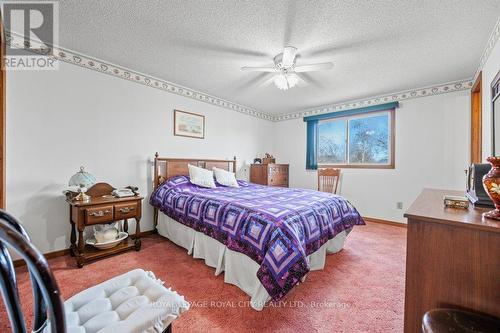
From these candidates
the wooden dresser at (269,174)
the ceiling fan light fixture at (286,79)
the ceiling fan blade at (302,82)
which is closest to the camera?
the ceiling fan light fixture at (286,79)

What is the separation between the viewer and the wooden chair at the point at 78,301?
1.70 feet

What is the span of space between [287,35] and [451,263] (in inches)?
84.7

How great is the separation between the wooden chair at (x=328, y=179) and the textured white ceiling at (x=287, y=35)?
173cm

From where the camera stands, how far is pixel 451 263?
911 mm

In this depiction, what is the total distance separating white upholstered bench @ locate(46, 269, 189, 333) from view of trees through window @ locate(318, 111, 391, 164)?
4.23m

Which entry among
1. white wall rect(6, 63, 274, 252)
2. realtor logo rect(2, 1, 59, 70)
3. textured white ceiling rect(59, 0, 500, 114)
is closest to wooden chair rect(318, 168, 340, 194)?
textured white ceiling rect(59, 0, 500, 114)

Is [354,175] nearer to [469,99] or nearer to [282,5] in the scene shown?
[469,99]

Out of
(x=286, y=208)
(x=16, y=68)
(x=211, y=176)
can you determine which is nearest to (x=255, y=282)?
(x=286, y=208)

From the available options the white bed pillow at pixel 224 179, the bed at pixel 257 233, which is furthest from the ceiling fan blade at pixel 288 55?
the white bed pillow at pixel 224 179

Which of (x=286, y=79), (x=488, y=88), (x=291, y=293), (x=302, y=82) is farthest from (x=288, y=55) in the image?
(x=291, y=293)

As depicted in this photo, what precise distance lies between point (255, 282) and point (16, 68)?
3270 millimetres

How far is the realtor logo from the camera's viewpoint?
5.99 feet

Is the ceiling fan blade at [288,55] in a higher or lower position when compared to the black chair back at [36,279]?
higher

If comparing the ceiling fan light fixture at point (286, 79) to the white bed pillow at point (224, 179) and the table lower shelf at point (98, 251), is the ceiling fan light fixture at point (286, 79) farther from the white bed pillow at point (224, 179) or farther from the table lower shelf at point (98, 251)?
the table lower shelf at point (98, 251)
